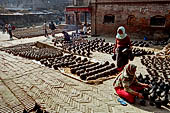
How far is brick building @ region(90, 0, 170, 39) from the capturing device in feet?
42.7

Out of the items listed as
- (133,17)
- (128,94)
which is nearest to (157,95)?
(128,94)

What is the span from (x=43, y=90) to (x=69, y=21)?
25.6 meters

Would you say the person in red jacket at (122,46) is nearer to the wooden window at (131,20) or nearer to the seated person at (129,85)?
the seated person at (129,85)

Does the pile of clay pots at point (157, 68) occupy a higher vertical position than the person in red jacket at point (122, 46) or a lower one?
lower

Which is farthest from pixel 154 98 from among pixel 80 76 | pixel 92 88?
pixel 80 76

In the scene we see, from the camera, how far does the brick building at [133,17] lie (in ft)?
42.7

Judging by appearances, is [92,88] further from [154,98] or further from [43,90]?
[154,98]

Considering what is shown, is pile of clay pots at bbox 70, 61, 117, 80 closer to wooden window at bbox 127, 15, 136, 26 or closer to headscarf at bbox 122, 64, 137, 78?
headscarf at bbox 122, 64, 137, 78

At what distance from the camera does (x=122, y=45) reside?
245 inches

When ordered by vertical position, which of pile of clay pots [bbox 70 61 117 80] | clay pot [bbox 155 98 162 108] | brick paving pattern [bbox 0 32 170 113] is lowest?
brick paving pattern [bbox 0 32 170 113]

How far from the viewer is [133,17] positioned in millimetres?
14562

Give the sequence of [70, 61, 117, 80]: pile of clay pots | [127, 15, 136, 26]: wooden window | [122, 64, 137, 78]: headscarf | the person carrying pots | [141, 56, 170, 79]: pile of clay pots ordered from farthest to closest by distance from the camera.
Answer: [127, 15, 136, 26]: wooden window → [141, 56, 170, 79]: pile of clay pots → [70, 61, 117, 80]: pile of clay pots → the person carrying pots → [122, 64, 137, 78]: headscarf

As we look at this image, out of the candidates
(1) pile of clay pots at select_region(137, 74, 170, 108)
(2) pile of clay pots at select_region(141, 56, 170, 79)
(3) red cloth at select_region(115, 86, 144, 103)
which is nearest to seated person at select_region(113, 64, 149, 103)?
(3) red cloth at select_region(115, 86, 144, 103)

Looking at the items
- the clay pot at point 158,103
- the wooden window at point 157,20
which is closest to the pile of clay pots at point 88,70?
the clay pot at point 158,103
